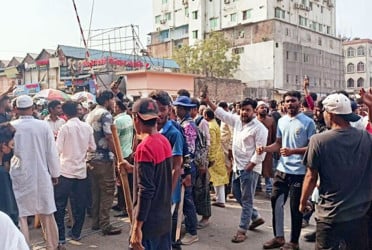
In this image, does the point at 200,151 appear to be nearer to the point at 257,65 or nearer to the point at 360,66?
the point at 257,65

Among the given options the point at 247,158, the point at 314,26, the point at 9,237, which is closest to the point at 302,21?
the point at 314,26

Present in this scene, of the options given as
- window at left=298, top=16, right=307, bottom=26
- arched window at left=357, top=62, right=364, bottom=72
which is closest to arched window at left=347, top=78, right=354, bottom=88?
arched window at left=357, top=62, right=364, bottom=72

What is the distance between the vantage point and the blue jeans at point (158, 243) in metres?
3.62

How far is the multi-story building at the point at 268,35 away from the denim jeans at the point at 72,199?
37.0m

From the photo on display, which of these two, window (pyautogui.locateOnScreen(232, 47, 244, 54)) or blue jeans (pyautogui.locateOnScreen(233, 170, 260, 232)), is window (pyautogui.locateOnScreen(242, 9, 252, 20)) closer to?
window (pyautogui.locateOnScreen(232, 47, 244, 54))

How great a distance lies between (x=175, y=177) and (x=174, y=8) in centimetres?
5474

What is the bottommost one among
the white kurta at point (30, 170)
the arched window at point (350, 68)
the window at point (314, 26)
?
the white kurta at point (30, 170)

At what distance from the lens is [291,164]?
499cm

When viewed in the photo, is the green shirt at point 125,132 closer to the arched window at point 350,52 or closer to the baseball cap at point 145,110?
the baseball cap at point 145,110

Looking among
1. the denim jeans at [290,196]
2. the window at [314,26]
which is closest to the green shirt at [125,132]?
the denim jeans at [290,196]

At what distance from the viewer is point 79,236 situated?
18.7 ft

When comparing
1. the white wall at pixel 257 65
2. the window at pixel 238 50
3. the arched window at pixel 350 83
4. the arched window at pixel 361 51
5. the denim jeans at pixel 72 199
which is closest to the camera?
the denim jeans at pixel 72 199

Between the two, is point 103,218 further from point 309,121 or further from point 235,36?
point 235,36

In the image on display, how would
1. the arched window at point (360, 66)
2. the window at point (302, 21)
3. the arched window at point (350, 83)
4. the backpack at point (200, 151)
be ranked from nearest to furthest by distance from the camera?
the backpack at point (200, 151), the window at point (302, 21), the arched window at point (360, 66), the arched window at point (350, 83)
